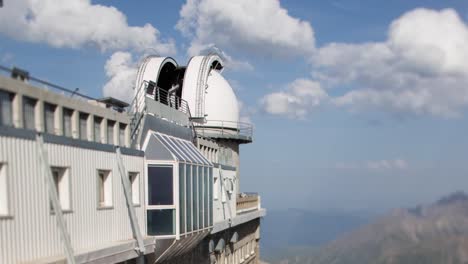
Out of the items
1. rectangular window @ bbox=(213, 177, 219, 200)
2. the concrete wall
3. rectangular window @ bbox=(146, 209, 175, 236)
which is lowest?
the concrete wall

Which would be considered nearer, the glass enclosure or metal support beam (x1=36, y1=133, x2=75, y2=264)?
metal support beam (x1=36, y1=133, x2=75, y2=264)

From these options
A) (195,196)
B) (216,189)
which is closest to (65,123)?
(195,196)

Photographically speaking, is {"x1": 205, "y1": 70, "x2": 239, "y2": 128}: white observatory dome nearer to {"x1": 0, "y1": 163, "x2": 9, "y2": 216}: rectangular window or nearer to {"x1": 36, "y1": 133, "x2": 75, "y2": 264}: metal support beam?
{"x1": 36, "y1": 133, "x2": 75, "y2": 264}: metal support beam

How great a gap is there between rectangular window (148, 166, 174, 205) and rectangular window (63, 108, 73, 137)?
5.22 metres

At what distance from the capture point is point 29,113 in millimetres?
14766

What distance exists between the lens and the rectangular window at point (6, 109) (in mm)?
13625

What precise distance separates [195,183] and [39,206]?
9619 mm

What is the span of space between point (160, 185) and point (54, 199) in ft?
22.6

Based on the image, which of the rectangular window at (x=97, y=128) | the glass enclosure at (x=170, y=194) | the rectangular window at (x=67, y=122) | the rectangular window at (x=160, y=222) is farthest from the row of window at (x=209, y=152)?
the rectangular window at (x=67, y=122)

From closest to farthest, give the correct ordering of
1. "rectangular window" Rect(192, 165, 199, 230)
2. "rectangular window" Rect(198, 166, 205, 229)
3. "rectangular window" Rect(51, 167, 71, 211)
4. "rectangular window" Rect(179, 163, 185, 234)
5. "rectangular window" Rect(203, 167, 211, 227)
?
"rectangular window" Rect(51, 167, 71, 211)
"rectangular window" Rect(179, 163, 185, 234)
"rectangular window" Rect(192, 165, 199, 230)
"rectangular window" Rect(198, 166, 205, 229)
"rectangular window" Rect(203, 167, 211, 227)

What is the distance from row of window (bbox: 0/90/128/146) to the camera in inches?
547

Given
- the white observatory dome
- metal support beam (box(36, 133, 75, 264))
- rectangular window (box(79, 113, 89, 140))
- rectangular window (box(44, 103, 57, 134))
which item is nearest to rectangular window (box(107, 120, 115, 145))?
rectangular window (box(79, 113, 89, 140))

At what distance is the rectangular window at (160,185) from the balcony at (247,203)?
18.0 m

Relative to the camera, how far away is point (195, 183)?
23.8 m
